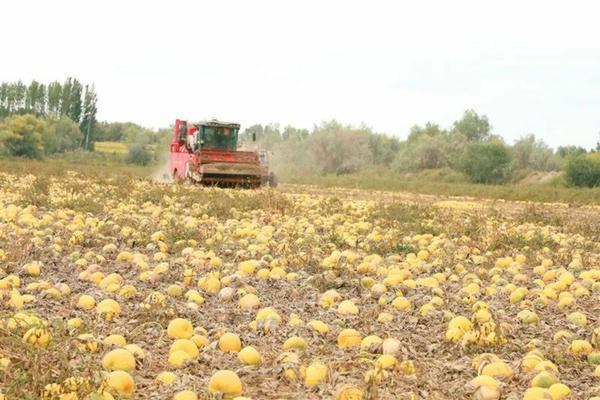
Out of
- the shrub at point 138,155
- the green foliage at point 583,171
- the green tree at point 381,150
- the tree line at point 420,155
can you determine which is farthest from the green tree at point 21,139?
the green foliage at point 583,171

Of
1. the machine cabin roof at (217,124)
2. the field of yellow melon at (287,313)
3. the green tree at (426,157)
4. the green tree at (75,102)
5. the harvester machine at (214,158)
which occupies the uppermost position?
the green tree at (75,102)

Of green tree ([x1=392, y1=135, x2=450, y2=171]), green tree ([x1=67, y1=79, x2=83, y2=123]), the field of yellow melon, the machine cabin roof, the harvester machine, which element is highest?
green tree ([x1=67, y1=79, x2=83, y2=123])

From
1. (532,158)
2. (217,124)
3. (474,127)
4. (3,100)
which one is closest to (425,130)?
(474,127)

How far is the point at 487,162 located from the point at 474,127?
3544 centimetres

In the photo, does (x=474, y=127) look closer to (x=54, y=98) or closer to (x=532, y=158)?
(x=532, y=158)

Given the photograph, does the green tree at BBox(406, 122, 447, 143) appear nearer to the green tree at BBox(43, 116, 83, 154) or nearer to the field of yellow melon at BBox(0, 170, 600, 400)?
the green tree at BBox(43, 116, 83, 154)

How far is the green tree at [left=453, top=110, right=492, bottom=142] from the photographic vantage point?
98.7 meters

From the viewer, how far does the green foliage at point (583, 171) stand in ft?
177

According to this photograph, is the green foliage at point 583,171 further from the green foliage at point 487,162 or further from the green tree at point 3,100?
the green tree at point 3,100

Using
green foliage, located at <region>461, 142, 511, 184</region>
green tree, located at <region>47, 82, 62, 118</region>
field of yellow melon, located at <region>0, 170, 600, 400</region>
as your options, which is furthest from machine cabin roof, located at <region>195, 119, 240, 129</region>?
green tree, located at <region>47, 82, 62, 118</region>

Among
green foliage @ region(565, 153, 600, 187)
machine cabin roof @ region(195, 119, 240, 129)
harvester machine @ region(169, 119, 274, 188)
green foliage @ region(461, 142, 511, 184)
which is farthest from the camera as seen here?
green foliage @ region(461, 142, 511, 184)

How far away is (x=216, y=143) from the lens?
1109 inches

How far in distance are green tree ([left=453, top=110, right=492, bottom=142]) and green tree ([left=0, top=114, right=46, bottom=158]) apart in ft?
176

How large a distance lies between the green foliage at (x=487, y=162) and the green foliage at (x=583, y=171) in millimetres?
10120
